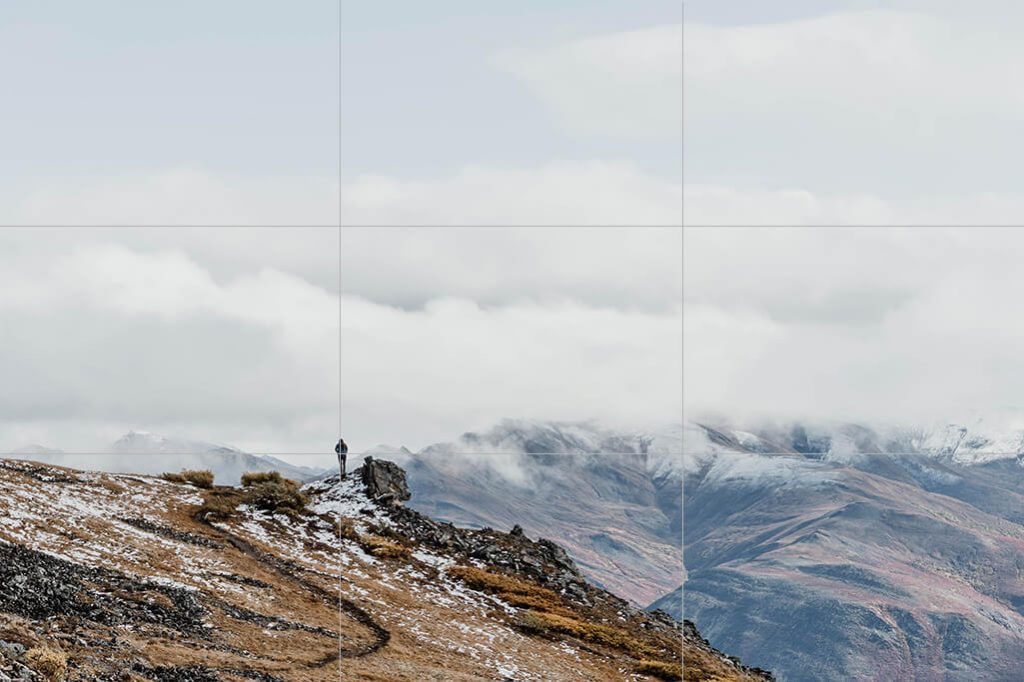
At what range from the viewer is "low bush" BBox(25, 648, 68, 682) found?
38.1 metres

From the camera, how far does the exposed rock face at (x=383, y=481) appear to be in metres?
74.7

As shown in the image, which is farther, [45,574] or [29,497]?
[29,497]

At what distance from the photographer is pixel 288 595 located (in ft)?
184

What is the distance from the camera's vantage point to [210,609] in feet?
167

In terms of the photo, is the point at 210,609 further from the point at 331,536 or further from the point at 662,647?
the point at 662,647

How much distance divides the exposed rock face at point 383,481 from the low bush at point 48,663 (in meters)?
35.2

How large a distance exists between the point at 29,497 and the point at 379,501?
66.0 ft

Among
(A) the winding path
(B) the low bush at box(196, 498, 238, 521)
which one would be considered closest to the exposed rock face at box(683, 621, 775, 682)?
(A) the winding path

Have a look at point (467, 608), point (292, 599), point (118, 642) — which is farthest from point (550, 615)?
point (118, 642)

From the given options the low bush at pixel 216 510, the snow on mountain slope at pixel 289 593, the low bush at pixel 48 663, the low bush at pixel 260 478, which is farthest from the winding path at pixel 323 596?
the low bush at pixel 48 663

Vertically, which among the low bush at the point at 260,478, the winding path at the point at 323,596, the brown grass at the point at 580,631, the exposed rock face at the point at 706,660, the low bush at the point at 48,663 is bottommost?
the exposed rock face at the point at 706,660

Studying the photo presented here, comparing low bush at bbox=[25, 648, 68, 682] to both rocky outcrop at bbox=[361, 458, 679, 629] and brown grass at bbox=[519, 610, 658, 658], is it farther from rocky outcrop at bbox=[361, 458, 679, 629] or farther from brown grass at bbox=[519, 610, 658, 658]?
rocky outcrop at bbox=[361, 458, 679, 629]

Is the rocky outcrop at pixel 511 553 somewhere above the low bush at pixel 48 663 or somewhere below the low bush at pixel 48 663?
below

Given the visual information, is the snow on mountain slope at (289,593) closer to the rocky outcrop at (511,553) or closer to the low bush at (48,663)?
the rocky outcrop at (511,553)
